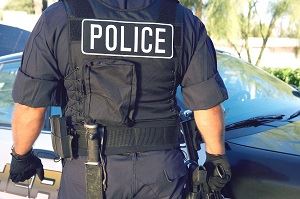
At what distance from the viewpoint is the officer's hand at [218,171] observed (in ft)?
6.42

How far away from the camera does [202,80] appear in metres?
1.87

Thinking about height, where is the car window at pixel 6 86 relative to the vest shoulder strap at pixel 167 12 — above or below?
below

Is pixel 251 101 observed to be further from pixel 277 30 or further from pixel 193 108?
pixel 277 30

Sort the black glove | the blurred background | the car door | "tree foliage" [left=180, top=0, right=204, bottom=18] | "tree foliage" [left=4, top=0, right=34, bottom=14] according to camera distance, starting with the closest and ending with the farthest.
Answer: the black glove → the car door → "tree foliage" [left=180, top=0, right=204, bottom=18] → the blurred background → "tree foliage" [left=4, top=0, right=34, bottom=14]

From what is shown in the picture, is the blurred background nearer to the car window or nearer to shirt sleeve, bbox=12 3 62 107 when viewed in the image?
the car window

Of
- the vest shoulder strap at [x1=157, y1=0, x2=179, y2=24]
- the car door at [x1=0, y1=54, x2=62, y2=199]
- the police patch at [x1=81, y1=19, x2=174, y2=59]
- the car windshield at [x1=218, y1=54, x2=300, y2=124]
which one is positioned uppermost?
the vest shoulder strap at [x1=157, y1=0, x2=179, y2=24]

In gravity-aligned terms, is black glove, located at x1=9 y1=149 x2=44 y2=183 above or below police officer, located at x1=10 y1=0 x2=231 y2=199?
below

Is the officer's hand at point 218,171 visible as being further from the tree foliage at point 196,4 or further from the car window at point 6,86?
the tree foliage at point 196,4

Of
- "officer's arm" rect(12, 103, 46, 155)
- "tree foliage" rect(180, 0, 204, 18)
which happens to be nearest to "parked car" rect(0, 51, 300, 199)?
"officer's arm" rect(12, 103, 46, 155)

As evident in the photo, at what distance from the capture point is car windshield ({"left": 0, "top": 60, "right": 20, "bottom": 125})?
2820 millimetres

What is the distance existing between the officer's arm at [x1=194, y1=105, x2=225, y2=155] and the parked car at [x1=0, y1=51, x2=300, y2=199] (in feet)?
1.04

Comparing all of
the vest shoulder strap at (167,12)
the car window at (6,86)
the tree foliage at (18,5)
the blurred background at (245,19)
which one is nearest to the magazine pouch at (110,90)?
the vest shoulder strap at (167,12)

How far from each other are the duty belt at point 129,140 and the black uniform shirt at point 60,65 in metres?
0.16

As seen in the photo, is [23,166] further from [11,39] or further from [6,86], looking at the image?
[11,39]
